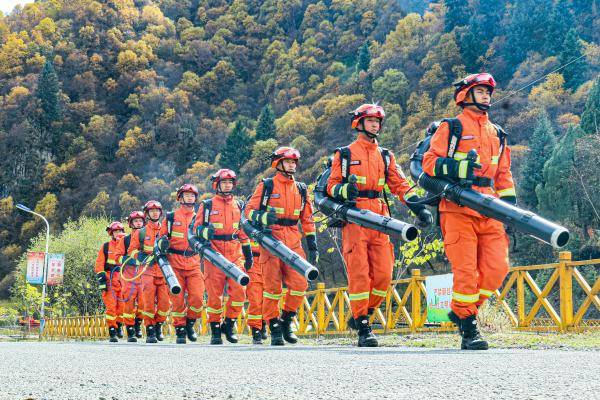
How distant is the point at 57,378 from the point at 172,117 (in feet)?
293

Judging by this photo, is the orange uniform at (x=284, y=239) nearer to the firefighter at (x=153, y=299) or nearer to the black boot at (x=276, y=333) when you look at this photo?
the black boot at (x=276, y=333)

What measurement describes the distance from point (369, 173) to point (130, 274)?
29.3 feet

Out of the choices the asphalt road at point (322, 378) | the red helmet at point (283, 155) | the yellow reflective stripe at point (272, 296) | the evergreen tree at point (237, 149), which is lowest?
the asphalt road at point (322, 378)

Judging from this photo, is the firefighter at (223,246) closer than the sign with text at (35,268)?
Yes

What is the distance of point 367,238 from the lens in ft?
29.2

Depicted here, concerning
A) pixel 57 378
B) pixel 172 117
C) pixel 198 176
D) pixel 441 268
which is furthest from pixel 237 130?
pixel 57 378

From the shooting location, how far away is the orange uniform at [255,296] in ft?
38.8

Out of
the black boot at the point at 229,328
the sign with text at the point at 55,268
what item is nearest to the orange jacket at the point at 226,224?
the black boot at the point at 229,328

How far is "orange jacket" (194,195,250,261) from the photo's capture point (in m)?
12.7

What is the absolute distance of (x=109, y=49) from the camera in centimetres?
10406

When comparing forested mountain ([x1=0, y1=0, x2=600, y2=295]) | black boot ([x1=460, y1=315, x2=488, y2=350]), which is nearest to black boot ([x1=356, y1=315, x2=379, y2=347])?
black boot ([x1=460, y1=315, x2=488, y2=350])

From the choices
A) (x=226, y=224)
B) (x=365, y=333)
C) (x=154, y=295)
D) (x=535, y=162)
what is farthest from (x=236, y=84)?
(x=365, y=333)

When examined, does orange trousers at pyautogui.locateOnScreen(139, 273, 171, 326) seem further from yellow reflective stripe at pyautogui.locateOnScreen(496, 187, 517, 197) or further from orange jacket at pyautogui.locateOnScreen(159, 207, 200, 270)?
yellow reflective stripe at pyautogui.locateOnScreen(496, 187, 517, 197)

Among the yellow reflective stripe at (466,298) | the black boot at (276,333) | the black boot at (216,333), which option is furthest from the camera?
the black boot at (216,333)
